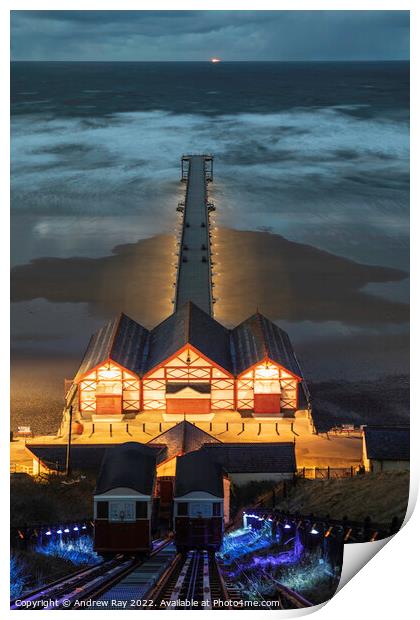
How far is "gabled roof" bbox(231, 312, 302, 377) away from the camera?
1456 cm

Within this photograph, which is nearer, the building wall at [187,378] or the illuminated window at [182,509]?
the illuminated window at [182,509]

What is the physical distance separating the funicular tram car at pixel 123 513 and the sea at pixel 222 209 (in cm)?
381

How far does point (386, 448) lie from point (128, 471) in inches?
119

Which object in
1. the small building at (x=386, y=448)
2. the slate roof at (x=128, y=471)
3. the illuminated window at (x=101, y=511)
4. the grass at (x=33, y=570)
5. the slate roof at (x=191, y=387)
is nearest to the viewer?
the grass at (x=33, y=570)

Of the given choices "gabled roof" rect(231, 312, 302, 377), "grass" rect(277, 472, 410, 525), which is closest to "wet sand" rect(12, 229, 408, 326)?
"gabled roof" rect(231, 312, 302, 377)

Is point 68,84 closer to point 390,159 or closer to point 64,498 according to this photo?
point 390,159

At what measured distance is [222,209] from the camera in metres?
22.5

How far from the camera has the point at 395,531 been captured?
9.77 meters

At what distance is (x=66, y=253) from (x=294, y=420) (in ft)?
18.9

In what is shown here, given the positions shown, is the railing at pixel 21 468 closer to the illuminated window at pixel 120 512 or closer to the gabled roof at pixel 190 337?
the gabled roof at pixel 190 337

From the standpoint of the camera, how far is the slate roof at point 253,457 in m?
12.5

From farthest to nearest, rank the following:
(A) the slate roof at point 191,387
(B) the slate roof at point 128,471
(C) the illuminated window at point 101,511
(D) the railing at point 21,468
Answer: (A) the slate roof at point 191,387 < (D) the railing at point 21,468 < (B) the slate roof at point 128,471 < (C) the illuminated window at point 101,511

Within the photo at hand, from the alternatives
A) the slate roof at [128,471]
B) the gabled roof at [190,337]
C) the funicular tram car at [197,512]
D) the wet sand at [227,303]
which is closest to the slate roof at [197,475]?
the funicular tram car at [197,512]
